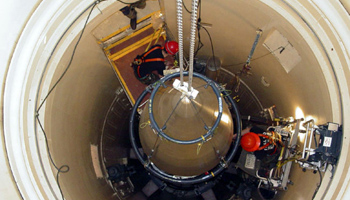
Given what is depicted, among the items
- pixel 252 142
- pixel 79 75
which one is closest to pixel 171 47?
pixel 79 75

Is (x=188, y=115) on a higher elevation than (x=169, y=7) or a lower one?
lower

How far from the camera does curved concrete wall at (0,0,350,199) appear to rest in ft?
9.43

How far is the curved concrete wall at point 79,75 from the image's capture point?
2.88 m

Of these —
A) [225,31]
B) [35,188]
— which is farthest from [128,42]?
[35,188]

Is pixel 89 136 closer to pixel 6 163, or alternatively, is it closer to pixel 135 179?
pixel 135 179

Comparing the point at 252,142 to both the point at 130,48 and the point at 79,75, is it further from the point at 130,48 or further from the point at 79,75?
the point at 79,75

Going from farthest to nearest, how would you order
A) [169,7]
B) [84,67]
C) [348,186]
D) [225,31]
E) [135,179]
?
1. [135,179]
2. [225,31]
3. [169,7]
4. [84,67]
5. [348,186]

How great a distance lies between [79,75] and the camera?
4254 millimetres

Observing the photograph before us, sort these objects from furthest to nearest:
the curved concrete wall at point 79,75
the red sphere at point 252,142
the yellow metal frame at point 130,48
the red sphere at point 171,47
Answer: the yellow metal frame at point 130,48
the red sphere at point 171,47
the red sphere at point 252,142
the curved concrete wall at point 79,75

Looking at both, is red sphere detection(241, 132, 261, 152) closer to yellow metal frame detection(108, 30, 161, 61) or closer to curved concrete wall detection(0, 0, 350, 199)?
curved concrete wall detection(0, 0, 350, 199)

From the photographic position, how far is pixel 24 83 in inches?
117

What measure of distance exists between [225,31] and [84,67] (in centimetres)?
256

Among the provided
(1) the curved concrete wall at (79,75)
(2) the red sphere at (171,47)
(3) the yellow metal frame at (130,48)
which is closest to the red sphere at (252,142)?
(1) the curved concrete wall at (79,75)

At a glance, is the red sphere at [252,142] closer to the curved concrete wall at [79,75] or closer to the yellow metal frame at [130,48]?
the curved concrete wall at [79,75]
